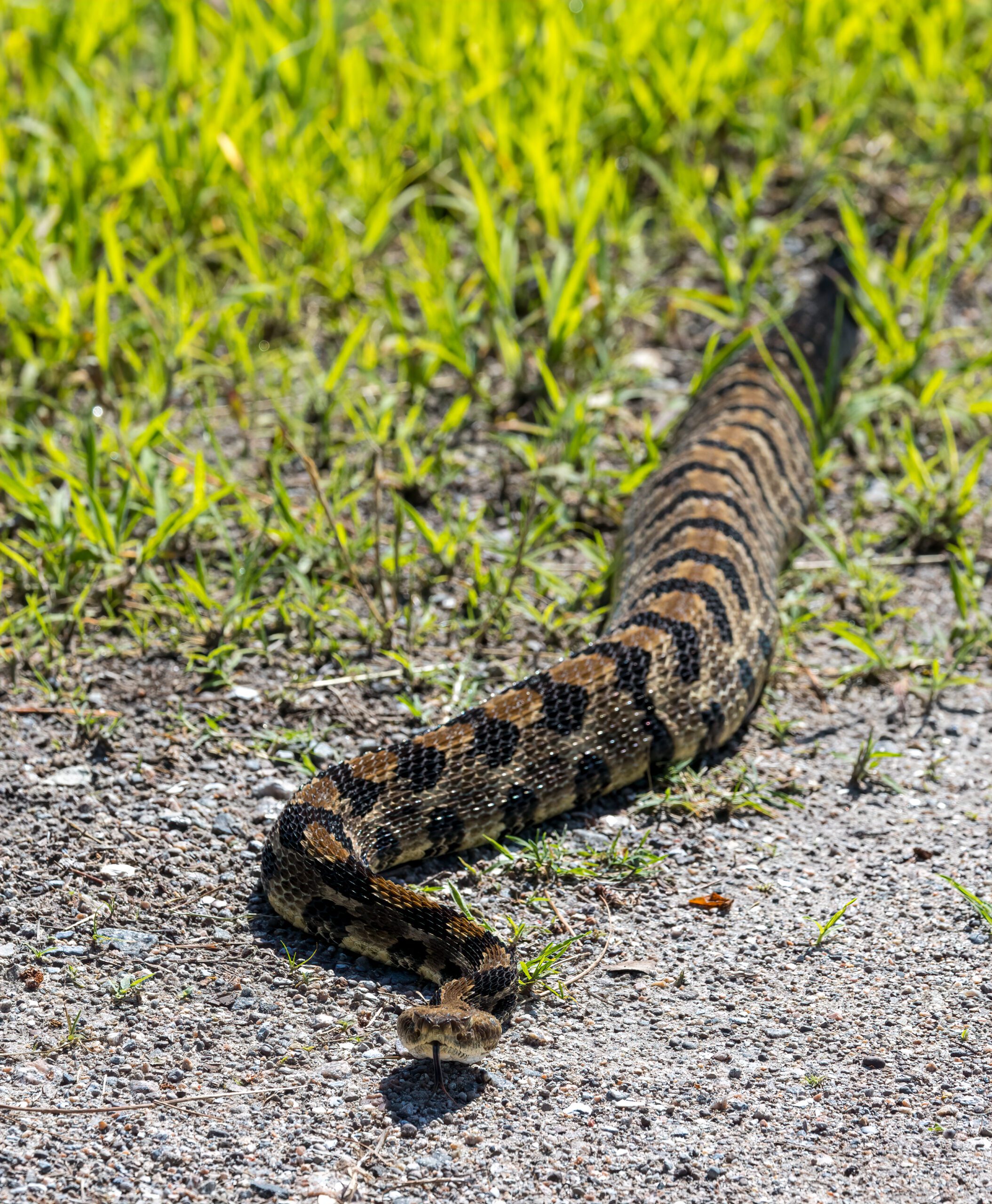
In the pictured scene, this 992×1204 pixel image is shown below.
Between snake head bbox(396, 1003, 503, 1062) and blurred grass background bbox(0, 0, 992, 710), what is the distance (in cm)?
171

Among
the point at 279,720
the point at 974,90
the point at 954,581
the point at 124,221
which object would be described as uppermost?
the point at 974,90

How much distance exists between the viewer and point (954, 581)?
18.1 feet

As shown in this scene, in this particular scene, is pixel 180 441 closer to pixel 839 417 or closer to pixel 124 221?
pixel 124 221

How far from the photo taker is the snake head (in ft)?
11.2

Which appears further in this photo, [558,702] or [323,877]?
[558,702]

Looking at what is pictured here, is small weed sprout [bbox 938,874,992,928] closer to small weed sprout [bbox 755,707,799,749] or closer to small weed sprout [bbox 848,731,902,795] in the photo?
small weed sprout [bbox 848,731,902,795]

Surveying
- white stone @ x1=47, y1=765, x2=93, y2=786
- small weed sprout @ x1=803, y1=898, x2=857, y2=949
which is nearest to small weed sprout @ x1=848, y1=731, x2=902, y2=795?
small weed sprout @ x1=803, y1=898, x2=857, y2=949

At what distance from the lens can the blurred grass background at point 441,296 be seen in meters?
5.63

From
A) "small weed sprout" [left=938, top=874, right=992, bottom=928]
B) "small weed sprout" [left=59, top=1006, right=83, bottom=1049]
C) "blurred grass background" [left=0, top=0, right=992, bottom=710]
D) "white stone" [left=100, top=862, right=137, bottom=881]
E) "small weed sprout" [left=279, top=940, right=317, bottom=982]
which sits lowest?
"white stone" [left=100, top=862, right=137, bottom=881]

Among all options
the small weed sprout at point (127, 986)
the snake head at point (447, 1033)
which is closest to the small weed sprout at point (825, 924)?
the snake head at point (447, 1033)

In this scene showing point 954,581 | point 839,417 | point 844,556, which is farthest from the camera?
point 839,417

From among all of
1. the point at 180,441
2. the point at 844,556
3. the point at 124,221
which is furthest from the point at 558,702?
the point at 124,221

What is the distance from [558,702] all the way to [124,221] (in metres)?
4.14

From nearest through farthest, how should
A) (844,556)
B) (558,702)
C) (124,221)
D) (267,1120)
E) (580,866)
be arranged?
(267,1120), (580,866), (558,702), (844,556), (124,221)
